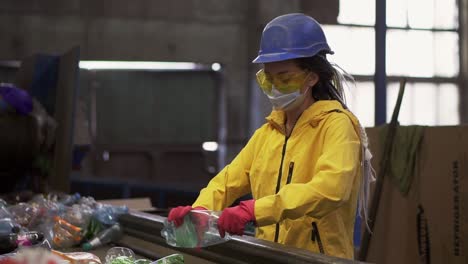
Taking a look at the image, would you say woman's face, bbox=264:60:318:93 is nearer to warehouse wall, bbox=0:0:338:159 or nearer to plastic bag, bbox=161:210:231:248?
plastic bag, bbox=161:210:231:248

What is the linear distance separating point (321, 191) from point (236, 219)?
24 centimetres

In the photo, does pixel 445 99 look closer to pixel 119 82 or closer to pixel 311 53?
pixel 119 82

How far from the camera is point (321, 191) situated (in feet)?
5.59

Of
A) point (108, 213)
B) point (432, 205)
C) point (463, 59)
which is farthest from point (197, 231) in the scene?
point (463, 59)

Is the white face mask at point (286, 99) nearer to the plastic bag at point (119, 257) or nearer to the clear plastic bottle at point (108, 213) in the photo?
the plastic bag at point (119, 257)

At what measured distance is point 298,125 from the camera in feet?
6.52

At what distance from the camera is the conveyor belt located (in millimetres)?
1715

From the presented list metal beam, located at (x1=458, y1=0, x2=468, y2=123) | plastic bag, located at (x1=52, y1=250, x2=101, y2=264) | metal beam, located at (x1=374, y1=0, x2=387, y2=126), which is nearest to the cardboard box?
metal beam, located at (x1=374, y1=0, x2=387, y2=126)

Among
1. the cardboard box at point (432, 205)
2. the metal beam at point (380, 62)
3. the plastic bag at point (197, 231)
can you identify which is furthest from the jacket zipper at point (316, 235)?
the metal beam at point (380, 62)

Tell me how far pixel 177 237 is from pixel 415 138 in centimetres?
243

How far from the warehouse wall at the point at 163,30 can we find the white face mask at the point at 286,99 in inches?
289

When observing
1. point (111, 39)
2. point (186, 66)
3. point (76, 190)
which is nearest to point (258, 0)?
point (186, 66)

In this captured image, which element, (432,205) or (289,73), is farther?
(432,205)

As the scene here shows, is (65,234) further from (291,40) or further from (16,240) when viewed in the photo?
(291,40)
